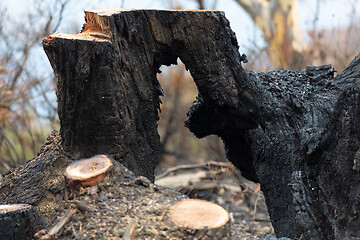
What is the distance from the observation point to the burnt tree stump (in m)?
2.93

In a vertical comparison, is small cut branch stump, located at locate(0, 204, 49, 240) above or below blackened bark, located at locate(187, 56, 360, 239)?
below

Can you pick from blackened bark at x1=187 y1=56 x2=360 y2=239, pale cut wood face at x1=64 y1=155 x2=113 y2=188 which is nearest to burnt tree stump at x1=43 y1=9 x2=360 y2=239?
blackened bark at x1=187 y1=56 x2=360 y2=239

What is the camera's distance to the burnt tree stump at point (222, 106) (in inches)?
115

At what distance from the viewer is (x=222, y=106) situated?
3.41 m

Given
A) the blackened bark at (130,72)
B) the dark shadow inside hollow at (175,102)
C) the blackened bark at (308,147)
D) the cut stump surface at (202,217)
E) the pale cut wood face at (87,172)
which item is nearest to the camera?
the cut stump surface at (202,217)

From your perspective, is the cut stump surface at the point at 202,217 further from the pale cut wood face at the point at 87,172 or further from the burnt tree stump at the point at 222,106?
the burnt tree stump at the point at 222,106

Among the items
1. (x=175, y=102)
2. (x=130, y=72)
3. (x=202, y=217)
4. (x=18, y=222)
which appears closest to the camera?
(x=202, y=217)

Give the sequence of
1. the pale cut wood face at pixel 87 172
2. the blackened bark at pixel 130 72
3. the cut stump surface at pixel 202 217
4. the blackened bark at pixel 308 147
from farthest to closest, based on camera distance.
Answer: the blackened bark at pixel 308 147 < the blackened bark at pixel 130 72 < the pale cut wood face at pixel 87 172 < the cut stump surface at pixel 202 217

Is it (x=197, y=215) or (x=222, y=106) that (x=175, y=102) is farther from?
(x=197, y=215)

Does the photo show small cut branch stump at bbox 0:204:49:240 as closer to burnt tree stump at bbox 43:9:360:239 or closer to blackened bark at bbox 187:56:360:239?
burnt tree stump at bbox 43:9:360:239

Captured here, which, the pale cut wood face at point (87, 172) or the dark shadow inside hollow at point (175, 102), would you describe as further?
the dark shadow inside hollow at point (175, 102)

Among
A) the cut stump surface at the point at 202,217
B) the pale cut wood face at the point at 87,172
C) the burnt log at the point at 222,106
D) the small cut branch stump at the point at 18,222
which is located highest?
the burnt log at the point at 222,106

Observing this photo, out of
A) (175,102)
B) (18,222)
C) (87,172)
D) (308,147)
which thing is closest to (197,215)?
(87,172)

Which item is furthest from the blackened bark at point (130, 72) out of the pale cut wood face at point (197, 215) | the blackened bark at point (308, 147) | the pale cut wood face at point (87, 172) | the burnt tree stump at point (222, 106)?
the pale cut wood face at point (197, 215)
